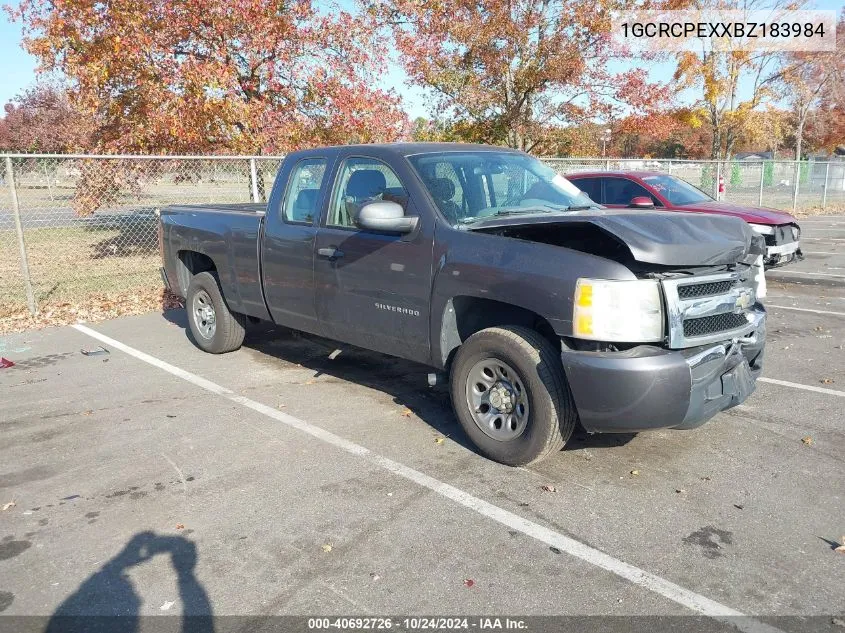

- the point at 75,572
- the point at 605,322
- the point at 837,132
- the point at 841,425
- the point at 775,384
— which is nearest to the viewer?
the point at 75,572

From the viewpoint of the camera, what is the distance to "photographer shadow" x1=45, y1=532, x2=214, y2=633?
284 cm

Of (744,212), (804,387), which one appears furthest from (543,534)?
(744,212)

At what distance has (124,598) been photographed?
3.02 m

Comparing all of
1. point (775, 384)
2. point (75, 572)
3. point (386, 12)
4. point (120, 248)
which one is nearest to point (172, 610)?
point (75, 572)

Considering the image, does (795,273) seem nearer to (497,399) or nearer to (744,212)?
(744,212)

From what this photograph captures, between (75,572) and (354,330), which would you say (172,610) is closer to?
(75,572)

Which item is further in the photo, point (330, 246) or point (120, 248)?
point (120, 248)

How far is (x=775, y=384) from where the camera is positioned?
585 cm

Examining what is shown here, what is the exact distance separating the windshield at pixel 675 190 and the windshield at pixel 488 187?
5.75m

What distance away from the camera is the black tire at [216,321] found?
22.7 ft

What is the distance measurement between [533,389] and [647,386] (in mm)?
646

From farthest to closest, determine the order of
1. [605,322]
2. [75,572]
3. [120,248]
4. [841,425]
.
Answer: [120,248] → [841,425] → [605,322] → [75,572]

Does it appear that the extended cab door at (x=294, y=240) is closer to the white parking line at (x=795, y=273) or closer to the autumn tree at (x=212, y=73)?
the autumn tree at (x=212, y=73)

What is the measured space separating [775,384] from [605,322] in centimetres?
301
